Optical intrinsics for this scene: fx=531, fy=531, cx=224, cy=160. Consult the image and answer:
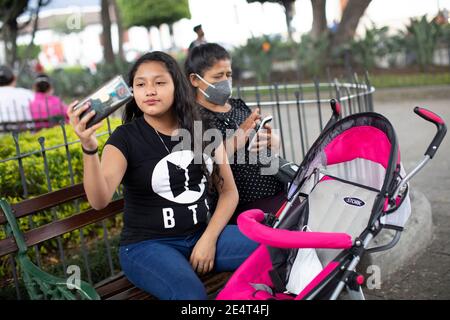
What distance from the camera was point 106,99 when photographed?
2.00 m

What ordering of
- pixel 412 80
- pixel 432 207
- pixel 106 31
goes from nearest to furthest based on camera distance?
1. pixel 432 207
2. pixel 412 80
3. pixel 106 31

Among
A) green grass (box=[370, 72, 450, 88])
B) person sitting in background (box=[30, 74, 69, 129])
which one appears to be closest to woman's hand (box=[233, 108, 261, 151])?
person sitting in background (box=[30, 74, 69, 129])

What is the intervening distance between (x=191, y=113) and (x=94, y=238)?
233 centimetres

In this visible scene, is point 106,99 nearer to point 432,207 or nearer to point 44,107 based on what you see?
point 432,207

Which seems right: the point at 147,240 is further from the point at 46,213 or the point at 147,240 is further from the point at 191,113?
the point at 46,213

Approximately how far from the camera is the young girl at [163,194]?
7.55 feet

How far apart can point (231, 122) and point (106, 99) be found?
3.59ft

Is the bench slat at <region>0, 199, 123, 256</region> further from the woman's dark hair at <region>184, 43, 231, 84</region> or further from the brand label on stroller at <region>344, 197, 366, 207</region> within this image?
the brand label on stroller at <region>344, 197, 366, 207</region>

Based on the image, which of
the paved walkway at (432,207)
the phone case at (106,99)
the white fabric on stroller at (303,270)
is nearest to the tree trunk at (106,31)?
the paved walkway at (432,207)

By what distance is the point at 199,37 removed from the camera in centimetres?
416

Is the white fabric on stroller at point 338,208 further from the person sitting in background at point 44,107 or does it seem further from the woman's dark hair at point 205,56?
the person sitting in background at point 44,107

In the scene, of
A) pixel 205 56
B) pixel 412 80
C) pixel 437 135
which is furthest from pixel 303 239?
pixel 412 80

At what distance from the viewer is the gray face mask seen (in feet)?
9.77

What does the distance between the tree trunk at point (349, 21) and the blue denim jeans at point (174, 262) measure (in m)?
11.3
